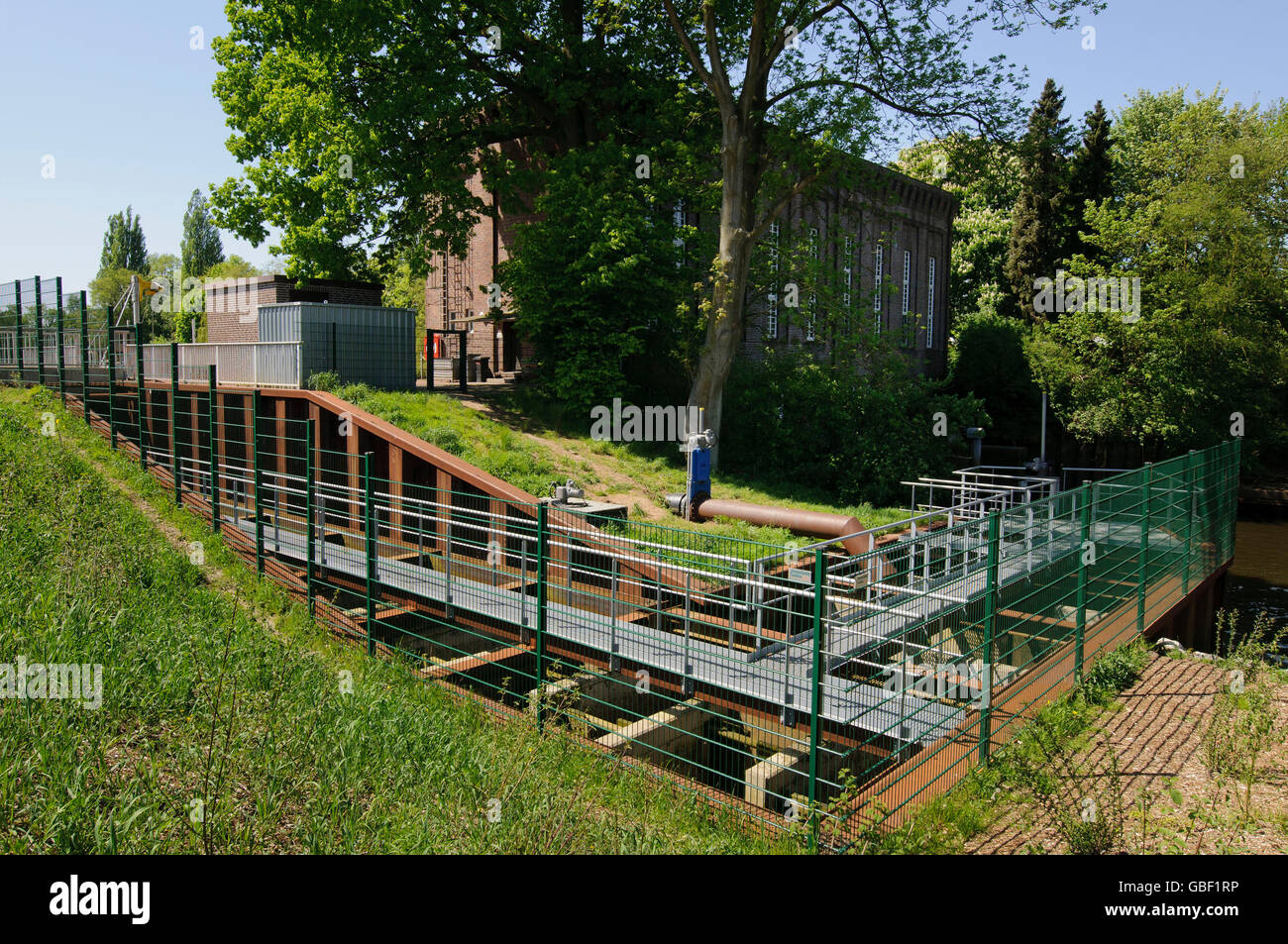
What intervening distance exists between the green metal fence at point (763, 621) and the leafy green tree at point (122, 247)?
7774cm

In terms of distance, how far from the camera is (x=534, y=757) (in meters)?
6.71

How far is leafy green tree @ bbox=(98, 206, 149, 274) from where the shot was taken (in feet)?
259

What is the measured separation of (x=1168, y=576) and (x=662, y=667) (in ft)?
28.4

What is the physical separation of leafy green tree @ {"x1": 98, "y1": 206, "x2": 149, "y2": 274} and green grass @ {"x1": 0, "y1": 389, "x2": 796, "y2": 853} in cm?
8255

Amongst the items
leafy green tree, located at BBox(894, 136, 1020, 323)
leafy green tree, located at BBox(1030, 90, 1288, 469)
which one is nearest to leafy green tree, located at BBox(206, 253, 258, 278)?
leafy green tree, located at BBox(894, 136, 1020, 323)

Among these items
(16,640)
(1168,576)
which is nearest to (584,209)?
(1168,576)

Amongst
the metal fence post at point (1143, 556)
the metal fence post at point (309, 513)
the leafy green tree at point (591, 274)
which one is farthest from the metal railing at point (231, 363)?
the metal fence post at point (1143, 556)

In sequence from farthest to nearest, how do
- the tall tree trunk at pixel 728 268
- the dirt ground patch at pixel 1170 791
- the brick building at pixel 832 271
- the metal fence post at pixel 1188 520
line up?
the brick building at pixel 832 271 → the tall tree trunk at pixel 728 268 → the metal fence post at pixel 1188 520 → the dirt ground patch at pixel 1170 791

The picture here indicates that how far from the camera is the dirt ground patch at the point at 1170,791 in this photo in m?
5.66

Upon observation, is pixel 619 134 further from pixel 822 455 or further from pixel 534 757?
pixel 534 757

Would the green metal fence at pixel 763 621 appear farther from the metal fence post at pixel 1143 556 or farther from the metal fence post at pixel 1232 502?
the metal fence post at pixel 1232 502

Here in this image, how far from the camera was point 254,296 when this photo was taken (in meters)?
21.6

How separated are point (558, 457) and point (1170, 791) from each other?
13339 mm

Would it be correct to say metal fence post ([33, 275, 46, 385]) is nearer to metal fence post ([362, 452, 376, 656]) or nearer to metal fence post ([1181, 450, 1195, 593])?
metal fence post ([362, 452, 376, 656])
